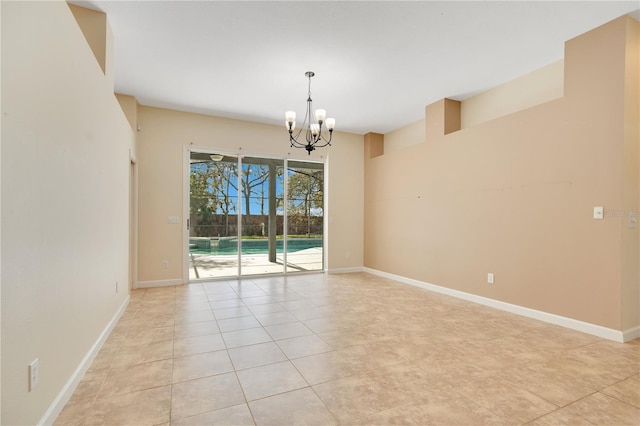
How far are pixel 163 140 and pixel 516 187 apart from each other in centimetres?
537

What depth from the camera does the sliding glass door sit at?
18.6 feet

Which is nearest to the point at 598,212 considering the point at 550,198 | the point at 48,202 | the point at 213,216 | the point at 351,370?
the point at 550,198

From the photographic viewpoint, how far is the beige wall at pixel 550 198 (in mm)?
2938

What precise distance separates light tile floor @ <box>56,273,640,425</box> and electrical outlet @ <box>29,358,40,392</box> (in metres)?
0.37

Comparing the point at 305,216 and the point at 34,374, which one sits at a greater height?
the point at 305,216

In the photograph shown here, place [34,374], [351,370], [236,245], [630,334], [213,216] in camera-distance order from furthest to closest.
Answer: [236,245] < [213,216] < [630,334] < [351,370] < [34,374]

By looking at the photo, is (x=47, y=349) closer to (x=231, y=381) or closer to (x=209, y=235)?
(x=231, y=381)

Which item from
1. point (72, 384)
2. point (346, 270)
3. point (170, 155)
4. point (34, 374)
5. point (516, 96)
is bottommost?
point (346, 270)

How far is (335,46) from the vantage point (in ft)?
10.9

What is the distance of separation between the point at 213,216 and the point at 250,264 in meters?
1.21

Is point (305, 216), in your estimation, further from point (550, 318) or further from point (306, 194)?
point (550, 318)

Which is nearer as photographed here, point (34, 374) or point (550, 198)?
point (34, 374)

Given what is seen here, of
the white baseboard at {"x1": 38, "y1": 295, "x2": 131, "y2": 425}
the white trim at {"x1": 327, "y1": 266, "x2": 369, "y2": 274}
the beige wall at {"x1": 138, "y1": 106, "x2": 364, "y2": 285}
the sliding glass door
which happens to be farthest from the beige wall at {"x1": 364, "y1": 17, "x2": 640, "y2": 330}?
the white baseboard at {"x1": 38, "y1": 295, "x2": 131, "y2": 425}

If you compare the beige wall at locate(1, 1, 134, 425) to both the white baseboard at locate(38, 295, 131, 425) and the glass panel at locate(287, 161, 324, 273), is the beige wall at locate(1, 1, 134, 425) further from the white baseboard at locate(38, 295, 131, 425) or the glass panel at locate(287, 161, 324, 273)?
the glass panel at locate(287, 161, 324, 273)
